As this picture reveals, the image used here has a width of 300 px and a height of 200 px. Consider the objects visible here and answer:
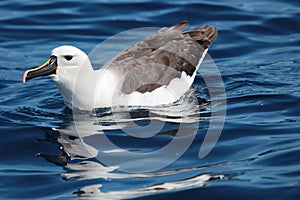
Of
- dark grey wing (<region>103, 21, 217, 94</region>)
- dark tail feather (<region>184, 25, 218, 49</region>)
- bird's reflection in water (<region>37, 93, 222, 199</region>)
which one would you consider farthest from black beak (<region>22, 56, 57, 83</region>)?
dark tail feather (<region>184, 25, 218, 49</region>)

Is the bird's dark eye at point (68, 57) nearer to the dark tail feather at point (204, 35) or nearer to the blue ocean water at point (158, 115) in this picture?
the blue ocean water at point (158, 115)

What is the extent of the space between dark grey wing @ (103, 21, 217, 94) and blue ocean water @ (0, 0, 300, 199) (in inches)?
18.5

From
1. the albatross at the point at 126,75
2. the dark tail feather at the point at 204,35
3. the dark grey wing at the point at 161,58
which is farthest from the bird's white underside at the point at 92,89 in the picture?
the dark tail feather at the point at 204,35

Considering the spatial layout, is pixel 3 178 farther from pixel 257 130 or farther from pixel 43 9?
pixel 43 9

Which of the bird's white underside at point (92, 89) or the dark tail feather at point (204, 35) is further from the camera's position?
the dark tail feather at point (204, 35)

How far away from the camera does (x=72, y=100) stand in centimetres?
1020

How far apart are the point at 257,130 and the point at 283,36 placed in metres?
5.44

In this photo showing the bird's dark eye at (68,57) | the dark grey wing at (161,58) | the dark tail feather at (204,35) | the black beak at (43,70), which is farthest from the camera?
the dark tail feather at (204,35)

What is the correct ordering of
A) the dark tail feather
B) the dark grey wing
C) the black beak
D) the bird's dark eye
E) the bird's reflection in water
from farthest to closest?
1. the dark tail feather
2. the dark grey wing
3. the bird's dark eye
4. the black beak
5. the bird's reflection in water

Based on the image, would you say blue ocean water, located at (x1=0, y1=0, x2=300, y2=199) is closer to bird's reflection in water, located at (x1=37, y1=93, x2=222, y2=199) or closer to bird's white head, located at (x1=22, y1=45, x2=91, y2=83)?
bird's reflection in water, located at (x1=37, y1=93, x2=222, y2=199)

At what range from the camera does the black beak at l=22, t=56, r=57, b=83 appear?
9.77 meters

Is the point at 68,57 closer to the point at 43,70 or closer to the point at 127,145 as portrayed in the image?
the point at 43,70

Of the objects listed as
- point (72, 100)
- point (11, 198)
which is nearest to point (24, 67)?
point (72, 100)

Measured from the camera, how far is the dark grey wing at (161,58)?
10.4 metres
